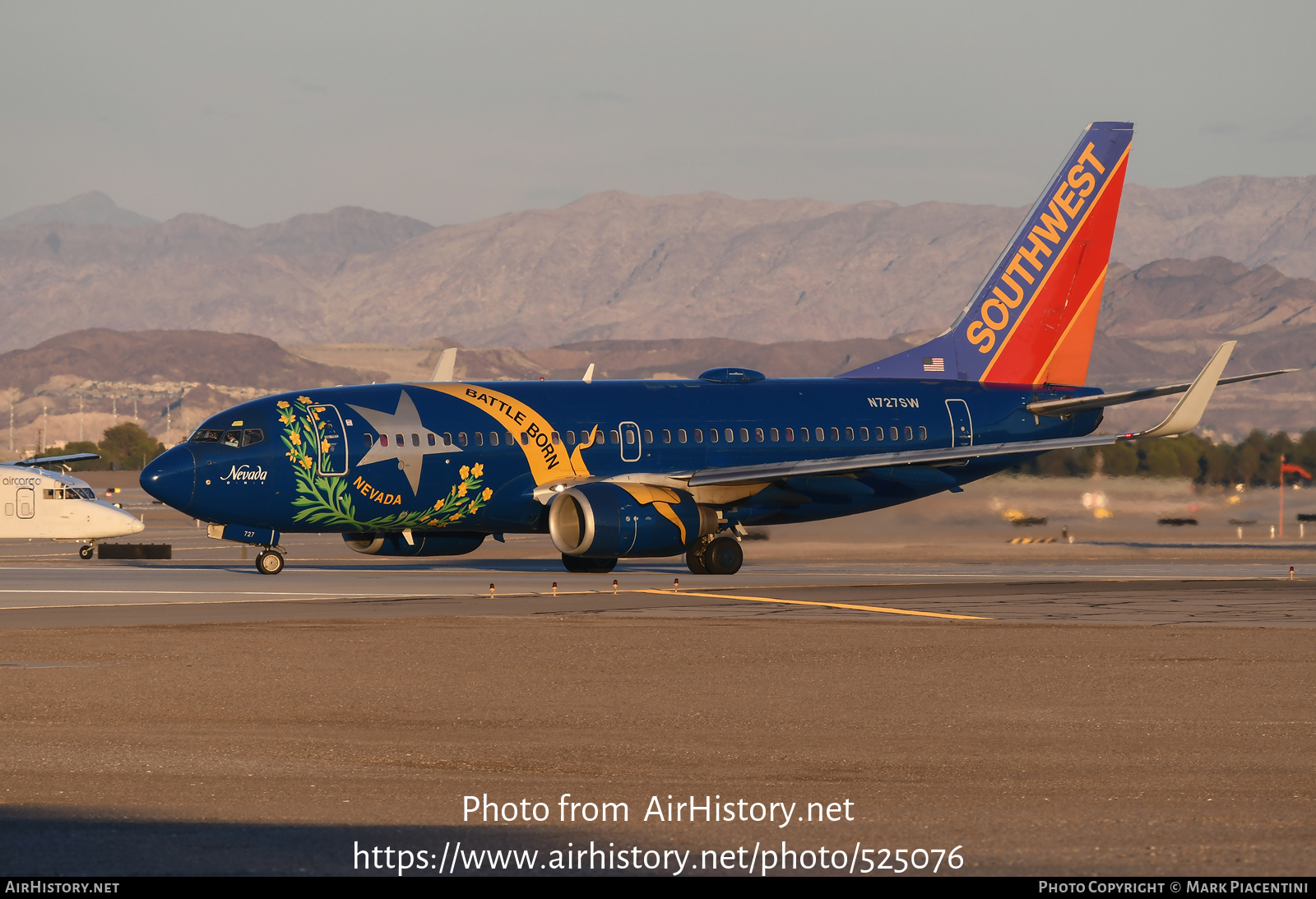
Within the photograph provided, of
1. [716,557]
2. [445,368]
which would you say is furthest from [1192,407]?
[445,368]

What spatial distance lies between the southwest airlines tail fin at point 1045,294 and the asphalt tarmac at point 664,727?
→ 1404cm

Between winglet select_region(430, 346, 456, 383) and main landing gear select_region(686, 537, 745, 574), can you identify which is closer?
main landing gear select_region(686, 537, 745, 574)

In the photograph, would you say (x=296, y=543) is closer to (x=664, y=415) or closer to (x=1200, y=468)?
(x=664, y=415)

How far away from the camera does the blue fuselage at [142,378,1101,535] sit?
1448 inches

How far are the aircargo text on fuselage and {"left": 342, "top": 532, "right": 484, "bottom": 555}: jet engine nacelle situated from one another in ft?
51.2

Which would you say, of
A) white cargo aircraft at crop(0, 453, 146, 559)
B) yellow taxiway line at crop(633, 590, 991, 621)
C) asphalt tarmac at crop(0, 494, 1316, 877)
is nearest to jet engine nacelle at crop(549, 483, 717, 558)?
yellow taxiway line at crop(633, 590, 991, 621)

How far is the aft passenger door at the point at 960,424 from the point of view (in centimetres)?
4431

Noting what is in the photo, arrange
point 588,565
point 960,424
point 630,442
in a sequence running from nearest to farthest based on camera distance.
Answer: point 630,442 < point 588,565 < point 960,424

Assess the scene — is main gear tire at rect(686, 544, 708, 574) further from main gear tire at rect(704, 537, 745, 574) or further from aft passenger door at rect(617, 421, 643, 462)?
aft passenger door at rect(617, 421, 643, 462)

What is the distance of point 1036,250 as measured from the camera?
153 ft

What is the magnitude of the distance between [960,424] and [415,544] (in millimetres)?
14776

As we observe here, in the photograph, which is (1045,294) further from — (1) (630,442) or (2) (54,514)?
(2) (54,514)

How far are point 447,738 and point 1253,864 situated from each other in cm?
764

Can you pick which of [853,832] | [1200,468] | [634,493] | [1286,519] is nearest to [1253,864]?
[853,832]
